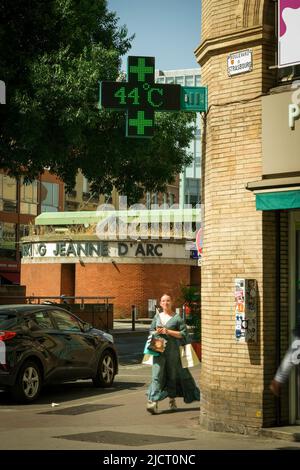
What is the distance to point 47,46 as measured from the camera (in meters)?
25.3

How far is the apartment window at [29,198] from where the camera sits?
7038 cm

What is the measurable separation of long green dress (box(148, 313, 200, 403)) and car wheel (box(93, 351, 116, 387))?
3.44 meters

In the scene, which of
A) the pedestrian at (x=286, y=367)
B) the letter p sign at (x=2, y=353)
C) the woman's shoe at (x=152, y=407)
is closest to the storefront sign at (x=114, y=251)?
the letter p sign at (x=2, y=353)

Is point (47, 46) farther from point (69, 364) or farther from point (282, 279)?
point (282, 279)

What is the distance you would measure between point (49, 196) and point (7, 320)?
6057 cm

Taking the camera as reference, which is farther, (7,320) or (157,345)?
(7,320)

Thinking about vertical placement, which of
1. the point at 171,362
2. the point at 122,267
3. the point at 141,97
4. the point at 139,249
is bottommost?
the point at 171,362

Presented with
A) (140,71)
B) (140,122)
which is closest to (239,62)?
(140,71)

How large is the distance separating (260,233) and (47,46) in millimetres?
A: 16241

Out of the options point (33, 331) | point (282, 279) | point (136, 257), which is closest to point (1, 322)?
point (33, 331)

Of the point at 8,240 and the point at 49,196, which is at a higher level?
the point at 49,196

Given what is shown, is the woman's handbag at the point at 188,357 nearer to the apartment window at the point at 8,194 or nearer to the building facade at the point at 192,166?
the apartment window at the point at 8,194

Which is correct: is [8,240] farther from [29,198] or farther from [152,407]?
[152,407]

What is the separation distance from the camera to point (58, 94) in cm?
2383
